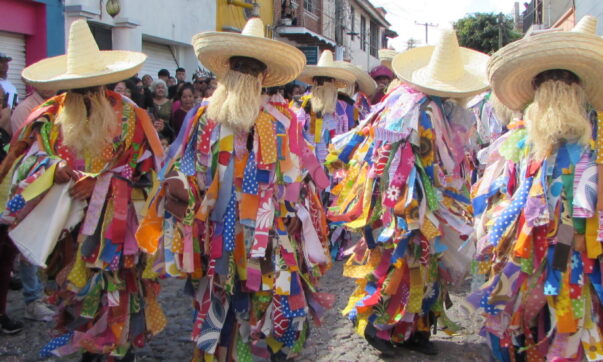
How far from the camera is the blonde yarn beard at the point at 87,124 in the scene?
12.2 ft

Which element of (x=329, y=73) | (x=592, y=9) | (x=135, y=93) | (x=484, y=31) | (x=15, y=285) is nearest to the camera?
(x=15, y=285)

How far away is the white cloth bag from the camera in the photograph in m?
3.55

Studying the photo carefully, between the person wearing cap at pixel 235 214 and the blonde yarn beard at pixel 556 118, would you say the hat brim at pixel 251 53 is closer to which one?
the person wearing cap at pixel 235 214

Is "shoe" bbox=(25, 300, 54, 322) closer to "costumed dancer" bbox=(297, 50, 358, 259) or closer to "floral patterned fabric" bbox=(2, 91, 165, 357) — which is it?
"floral patterned fabric" bbox=(2, 91, 165, 357)

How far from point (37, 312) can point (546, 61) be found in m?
4.20

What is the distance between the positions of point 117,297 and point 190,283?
17.9 inches

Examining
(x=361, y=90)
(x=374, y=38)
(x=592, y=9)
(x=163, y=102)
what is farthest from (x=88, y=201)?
(x=374, y=38)

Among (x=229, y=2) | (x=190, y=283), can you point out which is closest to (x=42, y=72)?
(x=190, y=283)

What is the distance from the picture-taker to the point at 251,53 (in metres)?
3.59

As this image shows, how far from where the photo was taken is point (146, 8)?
13000 millimetres

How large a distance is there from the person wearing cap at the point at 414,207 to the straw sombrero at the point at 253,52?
806mm

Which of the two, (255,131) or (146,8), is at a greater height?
(146,8)

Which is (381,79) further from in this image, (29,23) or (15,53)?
(15,53)

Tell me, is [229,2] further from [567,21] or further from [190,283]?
[190,283]
